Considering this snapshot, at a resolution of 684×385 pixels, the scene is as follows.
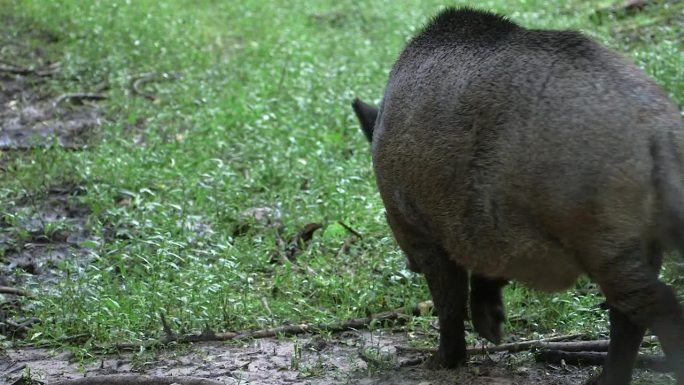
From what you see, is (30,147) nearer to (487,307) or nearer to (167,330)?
(167,330)

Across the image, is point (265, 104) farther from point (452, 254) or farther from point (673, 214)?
point (673, 214)

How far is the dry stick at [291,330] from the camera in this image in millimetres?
5797

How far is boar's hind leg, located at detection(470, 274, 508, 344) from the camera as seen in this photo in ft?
18.0

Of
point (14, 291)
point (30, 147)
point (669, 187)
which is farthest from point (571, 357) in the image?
point (30, 147)

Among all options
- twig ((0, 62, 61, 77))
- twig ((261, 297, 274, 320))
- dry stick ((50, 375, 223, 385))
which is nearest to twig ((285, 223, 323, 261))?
twig ((261, 297, 274, 320))

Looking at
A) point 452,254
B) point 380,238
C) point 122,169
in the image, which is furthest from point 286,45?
point 452,254

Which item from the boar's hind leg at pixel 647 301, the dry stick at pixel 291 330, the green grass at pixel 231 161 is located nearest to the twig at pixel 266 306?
the green grass at pixel 231 161

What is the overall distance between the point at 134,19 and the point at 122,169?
4649 mm

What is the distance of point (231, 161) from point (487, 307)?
4011 millimetres

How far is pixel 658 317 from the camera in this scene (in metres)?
4.04

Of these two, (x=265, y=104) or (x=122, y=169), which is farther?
(x=265, y=104)

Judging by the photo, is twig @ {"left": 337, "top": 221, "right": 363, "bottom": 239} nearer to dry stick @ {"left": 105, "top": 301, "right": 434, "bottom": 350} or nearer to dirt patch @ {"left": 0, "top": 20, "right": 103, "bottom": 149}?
dry stick @ {"left": 105, "top": 301, "right": 434, "bottom": 350}

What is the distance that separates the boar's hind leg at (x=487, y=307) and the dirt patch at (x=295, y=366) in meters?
0.17

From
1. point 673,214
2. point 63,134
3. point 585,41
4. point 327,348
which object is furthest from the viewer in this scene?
point 63,134
